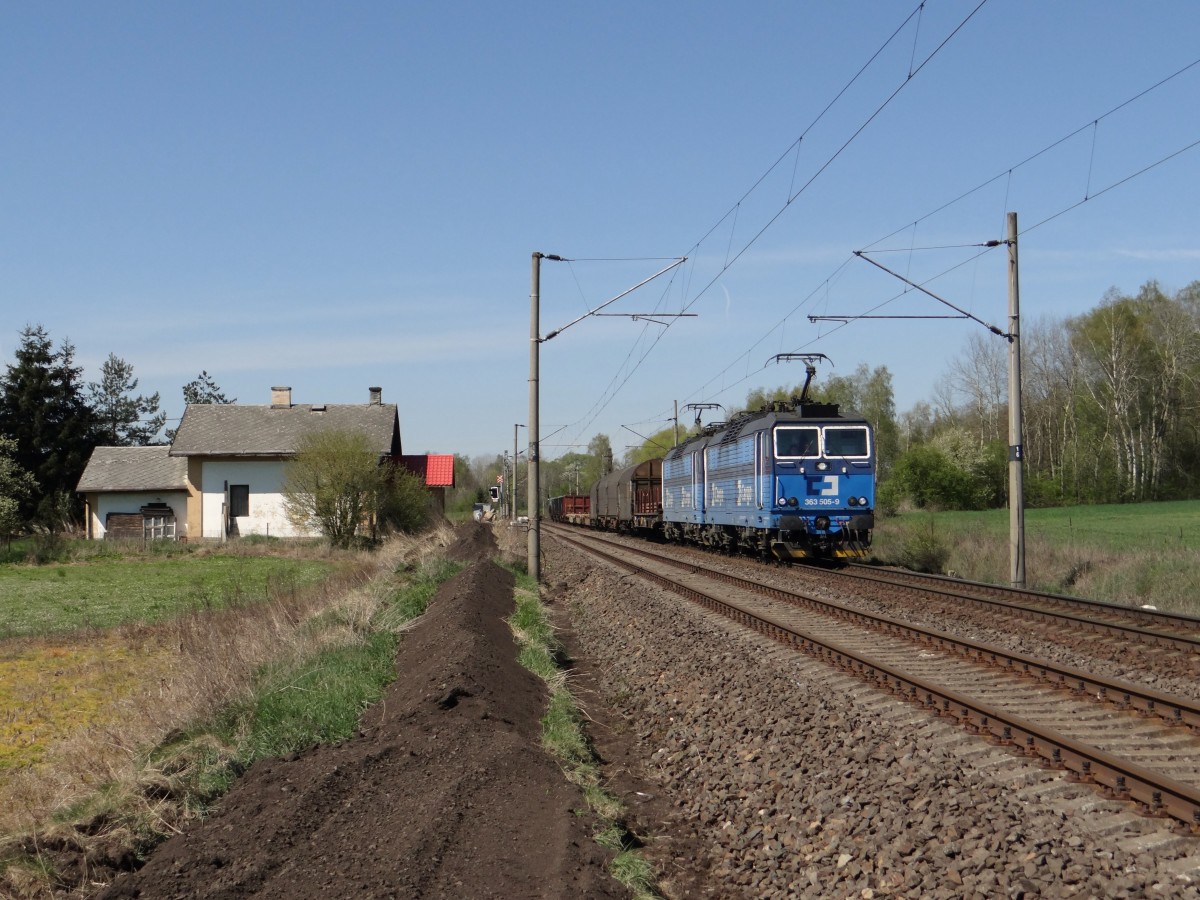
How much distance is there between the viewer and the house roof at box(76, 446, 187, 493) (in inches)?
1837

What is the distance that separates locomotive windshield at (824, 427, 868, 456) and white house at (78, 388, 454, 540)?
80.1 feet

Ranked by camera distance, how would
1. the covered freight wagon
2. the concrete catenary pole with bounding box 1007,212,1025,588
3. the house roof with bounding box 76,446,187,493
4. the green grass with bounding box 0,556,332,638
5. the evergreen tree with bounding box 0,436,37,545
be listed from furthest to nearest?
the house roof with bounding box 76,446,187,493
the covered freight wagon
the evergreen tree with bounding box 0,436,37,545
the green grass with bounding box 0,556,332,638
the concrete catenary pole with bounding box 1007,212,1025,588

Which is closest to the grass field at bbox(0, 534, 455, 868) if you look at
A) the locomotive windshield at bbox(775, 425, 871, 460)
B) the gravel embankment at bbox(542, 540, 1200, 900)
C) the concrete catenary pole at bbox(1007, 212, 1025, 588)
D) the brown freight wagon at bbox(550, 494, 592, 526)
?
the gravel embankment at bbox(542, 540, 1200, 900)

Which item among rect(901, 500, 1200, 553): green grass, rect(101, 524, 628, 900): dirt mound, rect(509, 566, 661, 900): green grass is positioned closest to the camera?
rect(101, 524, 628, 900): dirt mound

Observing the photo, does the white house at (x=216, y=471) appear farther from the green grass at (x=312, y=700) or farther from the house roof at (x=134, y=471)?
the green grass at (x=312, y=700)

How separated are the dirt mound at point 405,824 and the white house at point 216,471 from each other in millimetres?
35374

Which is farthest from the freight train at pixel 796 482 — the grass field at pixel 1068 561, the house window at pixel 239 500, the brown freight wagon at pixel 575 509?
the brown freight wagon at pixel 575 509

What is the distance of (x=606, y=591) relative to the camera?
21.8 m

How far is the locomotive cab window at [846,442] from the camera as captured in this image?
2345 cm

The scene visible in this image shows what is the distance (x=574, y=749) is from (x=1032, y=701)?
4073 millimetres

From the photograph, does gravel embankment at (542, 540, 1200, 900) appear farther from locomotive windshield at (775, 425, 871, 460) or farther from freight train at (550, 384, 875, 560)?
locomotive windshield at (775, 425, 871, 460)

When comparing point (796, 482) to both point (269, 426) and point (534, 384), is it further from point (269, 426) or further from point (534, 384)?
point (269, 426)

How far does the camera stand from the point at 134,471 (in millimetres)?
48531

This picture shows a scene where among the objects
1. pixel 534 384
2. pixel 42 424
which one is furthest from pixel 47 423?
pixel 534 384
